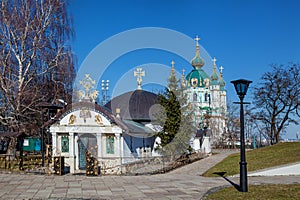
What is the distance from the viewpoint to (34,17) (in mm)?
22719

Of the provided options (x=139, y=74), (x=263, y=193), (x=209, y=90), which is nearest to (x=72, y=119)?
(x=139, y=74)

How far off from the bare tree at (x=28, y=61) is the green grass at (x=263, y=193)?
16.0 m

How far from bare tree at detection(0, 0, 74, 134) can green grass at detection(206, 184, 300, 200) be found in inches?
629

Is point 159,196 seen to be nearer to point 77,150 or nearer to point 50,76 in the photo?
point 77,150

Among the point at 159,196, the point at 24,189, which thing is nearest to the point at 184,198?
the point at 159,196

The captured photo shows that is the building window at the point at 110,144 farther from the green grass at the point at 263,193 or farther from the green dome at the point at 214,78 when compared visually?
the green dome at the point at 214,78

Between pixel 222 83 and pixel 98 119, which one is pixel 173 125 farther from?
pixel 222 83

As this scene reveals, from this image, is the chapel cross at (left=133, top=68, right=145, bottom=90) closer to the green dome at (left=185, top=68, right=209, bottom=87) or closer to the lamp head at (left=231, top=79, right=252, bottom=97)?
the lamp head at (left=231, top=79, right=252, bottom=97)

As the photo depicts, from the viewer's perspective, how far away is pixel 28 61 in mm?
23078

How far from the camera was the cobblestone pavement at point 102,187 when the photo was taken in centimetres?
948

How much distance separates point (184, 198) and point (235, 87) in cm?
367

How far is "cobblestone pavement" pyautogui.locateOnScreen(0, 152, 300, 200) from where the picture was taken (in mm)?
9480

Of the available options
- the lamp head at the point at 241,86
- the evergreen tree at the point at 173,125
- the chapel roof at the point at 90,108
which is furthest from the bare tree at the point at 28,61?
the lamp head at the point at 241,86

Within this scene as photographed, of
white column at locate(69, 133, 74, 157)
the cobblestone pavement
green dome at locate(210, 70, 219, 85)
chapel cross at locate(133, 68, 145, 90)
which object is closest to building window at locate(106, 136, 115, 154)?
white column at locate(69, 133, 74, 157)
